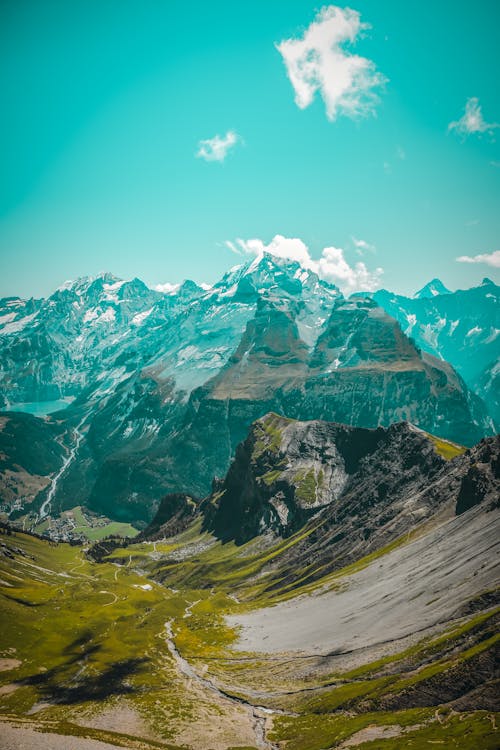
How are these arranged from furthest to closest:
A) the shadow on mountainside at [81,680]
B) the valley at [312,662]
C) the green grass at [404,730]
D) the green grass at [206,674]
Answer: the shadow on mountainside at [81,680] → the green grass at [206,674] → the valley at [312,662] → the green grass at [404,730]

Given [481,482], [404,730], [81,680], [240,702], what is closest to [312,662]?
[240,702]

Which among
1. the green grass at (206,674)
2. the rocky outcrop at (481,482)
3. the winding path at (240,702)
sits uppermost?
the rocky outcrop at (481,482)

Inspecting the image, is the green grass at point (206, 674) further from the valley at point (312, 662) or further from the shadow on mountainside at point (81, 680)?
the valley at point (312, 662)

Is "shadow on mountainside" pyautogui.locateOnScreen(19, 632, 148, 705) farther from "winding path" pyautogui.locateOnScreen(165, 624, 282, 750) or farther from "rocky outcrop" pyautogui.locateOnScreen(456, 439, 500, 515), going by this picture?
"rocky outcrop" pyautogui.locateOnScreen(456, 439, 500, 515)

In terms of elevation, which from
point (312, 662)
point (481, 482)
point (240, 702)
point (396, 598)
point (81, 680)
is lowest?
point (312, 662)

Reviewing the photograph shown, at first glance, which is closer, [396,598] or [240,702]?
[240,702]

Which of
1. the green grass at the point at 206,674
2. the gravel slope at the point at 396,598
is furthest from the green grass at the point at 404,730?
the gravel slope at the point at 396,598

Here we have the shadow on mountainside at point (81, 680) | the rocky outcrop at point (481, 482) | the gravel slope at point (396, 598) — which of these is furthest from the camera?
the rocky outcrop at point (481, 482)

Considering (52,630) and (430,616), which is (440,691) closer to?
(430,616)

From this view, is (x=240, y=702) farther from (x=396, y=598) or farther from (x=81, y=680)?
(x=396, y=598)

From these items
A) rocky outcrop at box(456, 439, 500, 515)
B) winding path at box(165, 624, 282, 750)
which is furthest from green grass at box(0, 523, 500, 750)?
rocky outcrop at box(456, 439, 500, 515)

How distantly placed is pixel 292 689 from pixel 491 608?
48.7m

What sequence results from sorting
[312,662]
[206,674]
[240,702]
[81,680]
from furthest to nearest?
[206,674]
[81,680]
[312,662]
[240,702]

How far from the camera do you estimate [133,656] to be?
15488 cm
